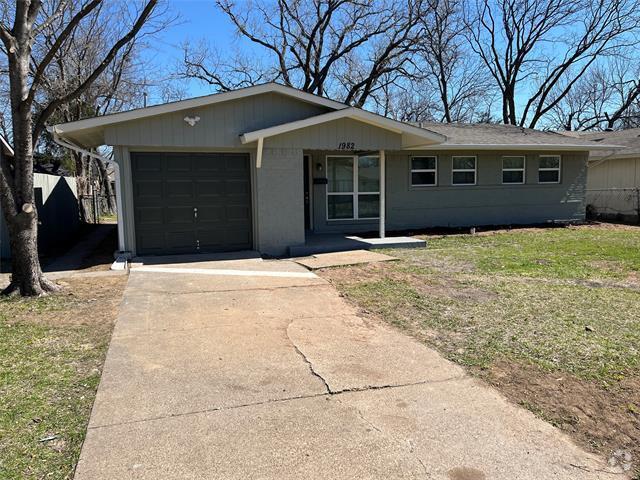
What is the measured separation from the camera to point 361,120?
10828 millimetres

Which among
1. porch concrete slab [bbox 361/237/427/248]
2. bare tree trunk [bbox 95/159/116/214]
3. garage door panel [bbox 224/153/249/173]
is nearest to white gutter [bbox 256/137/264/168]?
garage door panel [bbox 224/153/249/173]

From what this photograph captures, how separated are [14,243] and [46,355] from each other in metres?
2.97

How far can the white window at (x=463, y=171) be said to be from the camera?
15312mm

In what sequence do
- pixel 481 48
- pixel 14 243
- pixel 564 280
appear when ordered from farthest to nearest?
pixel 481 48 → pixel 564 280 → pixel 14 243

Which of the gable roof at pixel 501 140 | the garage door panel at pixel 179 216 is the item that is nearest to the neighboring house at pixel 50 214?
the garage door panel at pixel 179 216

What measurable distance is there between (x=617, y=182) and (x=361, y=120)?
14.3 meters

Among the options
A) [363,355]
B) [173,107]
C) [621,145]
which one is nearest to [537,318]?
[363,355]

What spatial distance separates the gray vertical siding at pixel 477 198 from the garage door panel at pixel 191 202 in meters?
3.40

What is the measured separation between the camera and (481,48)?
3478cm

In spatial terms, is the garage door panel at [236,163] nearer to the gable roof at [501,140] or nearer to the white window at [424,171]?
the white window at [424,171]

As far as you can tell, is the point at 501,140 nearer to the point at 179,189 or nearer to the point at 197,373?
the point at 179,189

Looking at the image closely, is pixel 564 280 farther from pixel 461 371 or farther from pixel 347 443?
pixel 347 443

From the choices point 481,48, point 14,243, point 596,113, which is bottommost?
point 14,243

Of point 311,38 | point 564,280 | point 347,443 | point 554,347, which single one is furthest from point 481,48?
point 347,443
